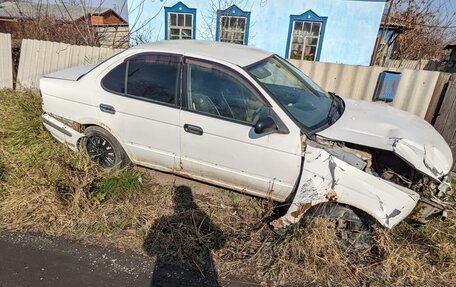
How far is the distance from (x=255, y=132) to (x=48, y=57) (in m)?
6.30

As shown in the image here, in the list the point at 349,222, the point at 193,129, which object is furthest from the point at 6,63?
the point at 349,222

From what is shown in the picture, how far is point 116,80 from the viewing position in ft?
11.9

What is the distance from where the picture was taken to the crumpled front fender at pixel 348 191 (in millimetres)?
2557

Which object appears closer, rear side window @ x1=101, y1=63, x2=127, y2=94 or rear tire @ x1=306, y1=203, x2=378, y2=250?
rear tire @ x1=306, y1=203, x2=378, y2=250

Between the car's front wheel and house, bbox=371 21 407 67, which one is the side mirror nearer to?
the car's front wheel

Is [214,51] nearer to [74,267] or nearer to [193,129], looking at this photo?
[193,129]

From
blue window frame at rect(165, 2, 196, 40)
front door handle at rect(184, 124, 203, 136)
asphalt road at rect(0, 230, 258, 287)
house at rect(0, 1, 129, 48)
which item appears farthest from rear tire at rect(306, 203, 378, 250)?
blue window frame at rect(165, 2, 196, 40)

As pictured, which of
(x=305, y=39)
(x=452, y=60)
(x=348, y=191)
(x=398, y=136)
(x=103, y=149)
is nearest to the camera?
(x=348, y=191)

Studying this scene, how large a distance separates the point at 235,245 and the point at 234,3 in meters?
8.86

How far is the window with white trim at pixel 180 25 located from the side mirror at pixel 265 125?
8.85m

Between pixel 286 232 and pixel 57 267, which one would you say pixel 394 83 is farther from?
pixel 57 267

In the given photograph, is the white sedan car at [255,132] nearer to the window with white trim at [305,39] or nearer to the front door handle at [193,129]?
the front door handle at [193,129]

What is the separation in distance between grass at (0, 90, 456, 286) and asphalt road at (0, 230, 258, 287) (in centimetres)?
12

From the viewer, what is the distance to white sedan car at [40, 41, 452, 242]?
2.70 meters
